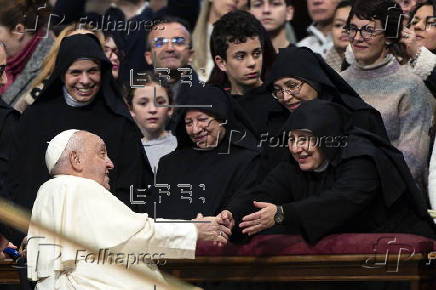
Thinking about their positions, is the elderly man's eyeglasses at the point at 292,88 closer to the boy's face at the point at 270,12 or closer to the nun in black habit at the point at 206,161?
the nun in black habit at the point at 206,161

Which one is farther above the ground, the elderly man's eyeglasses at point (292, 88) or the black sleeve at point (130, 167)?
the elderly man's eyeglasses at point (292, 88)

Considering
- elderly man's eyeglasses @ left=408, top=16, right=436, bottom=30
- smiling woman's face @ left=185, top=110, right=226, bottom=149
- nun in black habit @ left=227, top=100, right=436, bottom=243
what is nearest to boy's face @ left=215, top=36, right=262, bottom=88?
smiling woman's face @ left=185, top=110, right=226, bottom=149

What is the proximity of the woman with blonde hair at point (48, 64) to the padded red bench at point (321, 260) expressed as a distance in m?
2.96

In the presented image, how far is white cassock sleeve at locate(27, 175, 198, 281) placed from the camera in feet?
31.4

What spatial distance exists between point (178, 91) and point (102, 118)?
2.21 ft

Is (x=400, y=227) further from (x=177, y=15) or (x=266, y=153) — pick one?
(x=177, y=15)

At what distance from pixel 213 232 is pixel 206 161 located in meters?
1.21

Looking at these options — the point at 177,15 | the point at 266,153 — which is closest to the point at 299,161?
the point at 266,153

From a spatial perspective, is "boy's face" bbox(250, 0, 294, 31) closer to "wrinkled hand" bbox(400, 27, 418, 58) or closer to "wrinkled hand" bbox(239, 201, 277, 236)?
"wrinkled hand" bbox(400, 27, 418, 58)

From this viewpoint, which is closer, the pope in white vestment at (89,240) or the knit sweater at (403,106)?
the pope in white vestment at (89,240)

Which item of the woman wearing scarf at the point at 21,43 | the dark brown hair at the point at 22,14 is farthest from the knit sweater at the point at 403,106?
the dark brown hair at the point at 22,14

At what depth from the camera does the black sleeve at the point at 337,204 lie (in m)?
9.64

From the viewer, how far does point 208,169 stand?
10.9 metres

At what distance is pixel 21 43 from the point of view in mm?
13055
